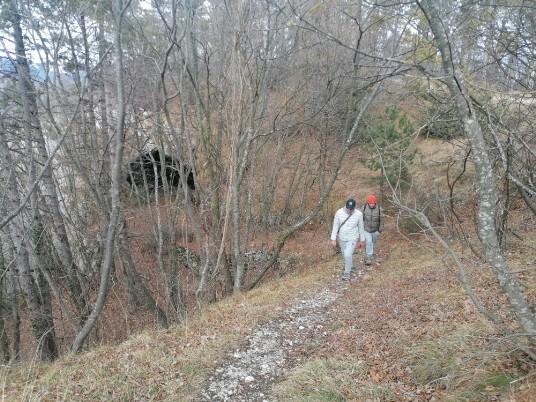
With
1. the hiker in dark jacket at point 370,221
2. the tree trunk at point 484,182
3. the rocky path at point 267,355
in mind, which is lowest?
the rocky path at point 267,355

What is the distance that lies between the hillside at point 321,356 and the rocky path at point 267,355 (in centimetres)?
2

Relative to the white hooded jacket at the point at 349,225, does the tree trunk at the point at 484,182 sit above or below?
above

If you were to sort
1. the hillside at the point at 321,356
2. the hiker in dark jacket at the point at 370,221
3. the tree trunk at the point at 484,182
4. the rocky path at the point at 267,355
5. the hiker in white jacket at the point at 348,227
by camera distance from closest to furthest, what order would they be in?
1. the tree trunk at the point at 484,182
2. the hillside at the point at 321,356
3. the rocky path at the point at 267,355
4. the hiker in white jacket at the point at 348,227
5. the hiker in dark jacket at the point at 370,221

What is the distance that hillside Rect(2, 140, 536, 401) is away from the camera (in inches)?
144

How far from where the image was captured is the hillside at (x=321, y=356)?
365cm

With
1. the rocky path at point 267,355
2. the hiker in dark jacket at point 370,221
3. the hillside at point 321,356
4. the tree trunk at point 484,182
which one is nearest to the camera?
the tree trunk at point 484,182

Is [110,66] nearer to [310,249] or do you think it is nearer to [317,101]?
[317,101]

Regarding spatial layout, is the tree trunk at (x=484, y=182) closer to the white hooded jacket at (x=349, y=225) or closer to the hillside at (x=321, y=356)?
the hillside at (x=321, y=356)

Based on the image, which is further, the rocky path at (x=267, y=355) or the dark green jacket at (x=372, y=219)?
the dark green jacket at (x=372, y=219)

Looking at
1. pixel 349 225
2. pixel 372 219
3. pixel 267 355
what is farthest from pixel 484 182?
pixel 372 219

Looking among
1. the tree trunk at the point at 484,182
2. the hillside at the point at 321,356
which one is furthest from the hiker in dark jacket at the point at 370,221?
the tree trunk at the point at 484,182

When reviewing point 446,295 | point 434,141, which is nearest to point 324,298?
point 446,295

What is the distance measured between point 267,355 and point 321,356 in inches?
30.4

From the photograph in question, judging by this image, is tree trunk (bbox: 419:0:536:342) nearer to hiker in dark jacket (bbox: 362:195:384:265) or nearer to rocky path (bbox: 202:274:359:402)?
rocky path (bbox: 202:274:359:402)
